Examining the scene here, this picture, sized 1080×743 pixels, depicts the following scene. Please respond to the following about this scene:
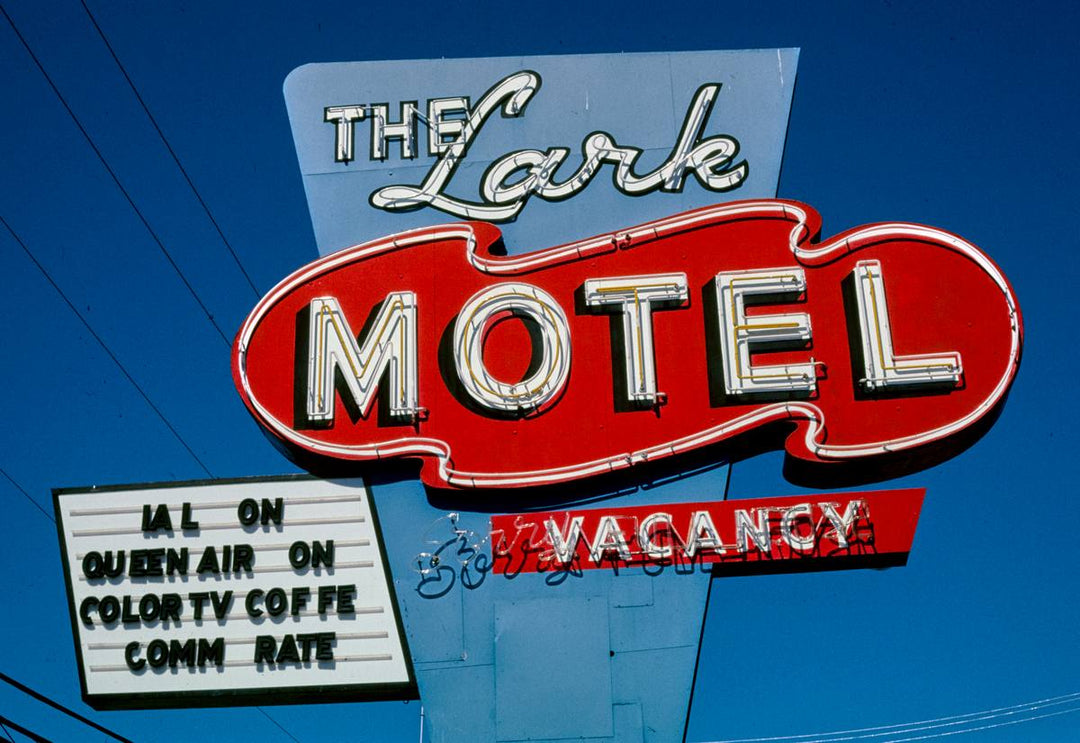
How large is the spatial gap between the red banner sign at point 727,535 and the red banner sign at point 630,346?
1.31ft

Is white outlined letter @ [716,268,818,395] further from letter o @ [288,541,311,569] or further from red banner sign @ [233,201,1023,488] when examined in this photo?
letter o @ [288,541,311,569]

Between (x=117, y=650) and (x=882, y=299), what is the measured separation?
727 centimetres

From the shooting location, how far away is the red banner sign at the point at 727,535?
9.59m

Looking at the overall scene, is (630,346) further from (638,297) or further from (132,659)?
(132,659)

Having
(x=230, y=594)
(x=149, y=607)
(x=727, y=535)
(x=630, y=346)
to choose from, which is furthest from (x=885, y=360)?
(x=149, y=607)

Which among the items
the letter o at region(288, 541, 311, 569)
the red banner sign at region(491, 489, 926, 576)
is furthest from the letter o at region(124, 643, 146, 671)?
the red banner sign at region(491, 489, 926, 576)

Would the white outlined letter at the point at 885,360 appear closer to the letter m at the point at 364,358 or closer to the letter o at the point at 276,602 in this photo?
the letter m at the point at 364,358

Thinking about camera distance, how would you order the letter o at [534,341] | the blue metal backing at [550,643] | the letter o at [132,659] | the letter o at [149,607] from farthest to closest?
the letter o at [534,341]
the letter o at [149,607]
the letter o at [132,659]
the blue metal backing at [550,643]

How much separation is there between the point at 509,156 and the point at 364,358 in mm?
2514

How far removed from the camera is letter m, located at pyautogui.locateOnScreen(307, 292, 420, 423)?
34.2ft

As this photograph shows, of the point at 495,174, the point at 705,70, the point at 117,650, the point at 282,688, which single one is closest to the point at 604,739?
the point at 282,688

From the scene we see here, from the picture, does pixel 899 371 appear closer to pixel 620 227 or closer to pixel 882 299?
pixel 882 299

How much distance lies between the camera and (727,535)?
31.8 ft

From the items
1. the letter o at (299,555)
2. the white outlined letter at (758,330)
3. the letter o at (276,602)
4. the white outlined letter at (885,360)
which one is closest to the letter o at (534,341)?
the white outlined letter at (758,330)
